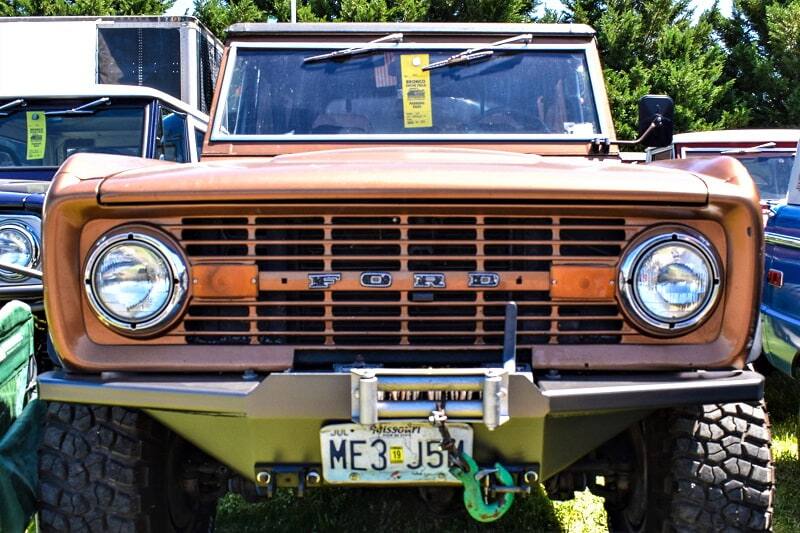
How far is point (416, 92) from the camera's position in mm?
3383

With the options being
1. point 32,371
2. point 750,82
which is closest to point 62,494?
point 32,371

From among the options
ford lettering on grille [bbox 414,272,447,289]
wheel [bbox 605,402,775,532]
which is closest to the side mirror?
wheel [bbox 605,402,775,532]

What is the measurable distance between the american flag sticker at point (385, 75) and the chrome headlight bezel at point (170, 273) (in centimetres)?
151

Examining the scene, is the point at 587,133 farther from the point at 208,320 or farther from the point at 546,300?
the point at 208,320

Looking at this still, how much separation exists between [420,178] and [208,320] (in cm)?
69

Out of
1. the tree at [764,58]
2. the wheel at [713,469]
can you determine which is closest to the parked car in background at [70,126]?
the wheel at [713,469]

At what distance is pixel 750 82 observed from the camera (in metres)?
19.8

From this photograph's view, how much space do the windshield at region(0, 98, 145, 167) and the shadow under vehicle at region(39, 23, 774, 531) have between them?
261 centimetres

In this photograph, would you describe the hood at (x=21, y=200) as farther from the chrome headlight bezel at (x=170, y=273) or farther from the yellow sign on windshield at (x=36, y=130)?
the chrome headlight bezel at (x=170, y=273)

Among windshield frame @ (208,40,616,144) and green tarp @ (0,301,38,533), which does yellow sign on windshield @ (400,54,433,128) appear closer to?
windshield frame @ (208,40,616,144)

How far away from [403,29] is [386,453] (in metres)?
2.06

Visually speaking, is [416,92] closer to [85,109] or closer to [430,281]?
[430,281]

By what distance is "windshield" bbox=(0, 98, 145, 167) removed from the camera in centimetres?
481

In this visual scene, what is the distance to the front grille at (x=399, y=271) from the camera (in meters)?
2.17
